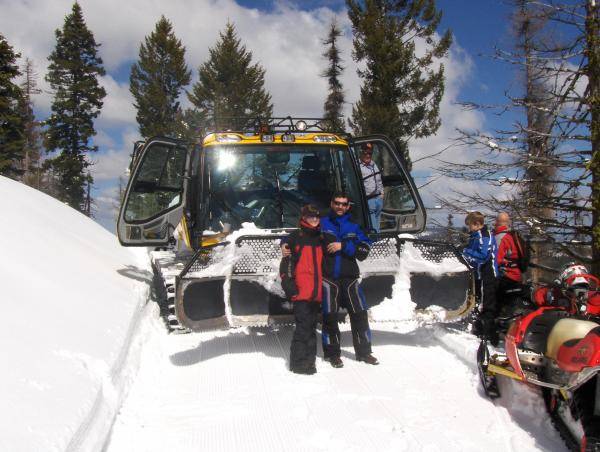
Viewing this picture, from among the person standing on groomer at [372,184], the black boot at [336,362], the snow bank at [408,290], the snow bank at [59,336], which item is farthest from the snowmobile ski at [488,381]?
the snow bank at [59,336]

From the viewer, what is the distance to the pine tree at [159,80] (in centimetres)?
3566

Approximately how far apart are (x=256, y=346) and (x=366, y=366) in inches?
51.0

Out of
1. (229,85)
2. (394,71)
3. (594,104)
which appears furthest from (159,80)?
(594,104)

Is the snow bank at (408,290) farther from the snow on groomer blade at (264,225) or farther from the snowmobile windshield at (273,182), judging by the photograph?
the snowmobile windshield at (273,182)

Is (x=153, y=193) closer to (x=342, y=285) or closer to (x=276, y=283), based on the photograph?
(x=276, y=283)

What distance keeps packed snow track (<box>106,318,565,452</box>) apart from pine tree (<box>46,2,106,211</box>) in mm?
31784

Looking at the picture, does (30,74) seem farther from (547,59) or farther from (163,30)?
(547,59)

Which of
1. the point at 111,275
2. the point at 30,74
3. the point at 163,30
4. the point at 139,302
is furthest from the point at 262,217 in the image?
the point at 30,74

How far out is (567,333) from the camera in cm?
299

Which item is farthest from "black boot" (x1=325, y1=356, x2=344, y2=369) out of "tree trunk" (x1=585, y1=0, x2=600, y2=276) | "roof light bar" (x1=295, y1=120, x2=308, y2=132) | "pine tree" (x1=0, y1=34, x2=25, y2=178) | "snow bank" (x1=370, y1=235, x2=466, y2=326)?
"pine tree" (x1=0, y1=34, x2=25, y2=178)

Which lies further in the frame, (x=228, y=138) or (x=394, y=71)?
(x=394, y=71)

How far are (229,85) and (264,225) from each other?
33.3m

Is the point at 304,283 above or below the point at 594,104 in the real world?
below

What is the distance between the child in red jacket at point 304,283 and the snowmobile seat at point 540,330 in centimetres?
209
